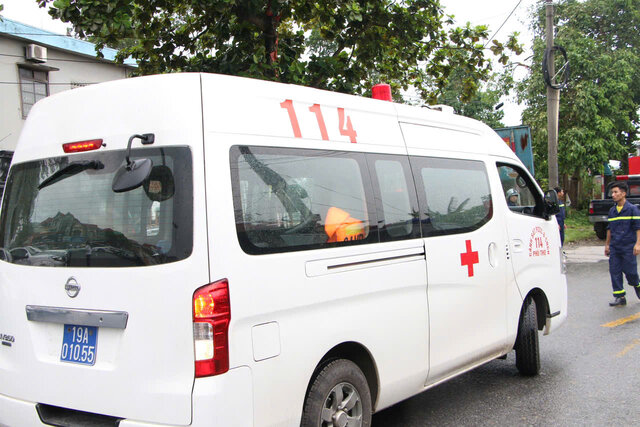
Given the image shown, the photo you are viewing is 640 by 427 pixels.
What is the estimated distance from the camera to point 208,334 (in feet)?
8.65

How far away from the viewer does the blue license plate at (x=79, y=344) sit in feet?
9.31

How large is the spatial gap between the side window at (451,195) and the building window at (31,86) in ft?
50.2

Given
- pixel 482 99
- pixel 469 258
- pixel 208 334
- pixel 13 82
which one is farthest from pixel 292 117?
pixel 482 99

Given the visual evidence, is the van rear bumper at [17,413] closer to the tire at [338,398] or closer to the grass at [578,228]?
the tire at [338,398]

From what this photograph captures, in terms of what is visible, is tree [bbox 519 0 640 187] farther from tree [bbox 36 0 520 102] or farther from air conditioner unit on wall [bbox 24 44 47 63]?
air conditioner unit on wall [bbox 24 44 47 63]

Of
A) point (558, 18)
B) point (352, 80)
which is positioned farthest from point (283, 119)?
point (558, 18)

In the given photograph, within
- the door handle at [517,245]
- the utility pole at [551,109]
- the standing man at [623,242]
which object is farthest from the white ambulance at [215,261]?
the utility pole at [551,109]

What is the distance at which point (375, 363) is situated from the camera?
11.5 feet

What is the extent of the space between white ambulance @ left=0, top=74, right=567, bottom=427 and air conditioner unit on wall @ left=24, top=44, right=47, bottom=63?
14.7 meters

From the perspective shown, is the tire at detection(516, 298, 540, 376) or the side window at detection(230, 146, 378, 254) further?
the tire at detection(516, 298, 540, 376)

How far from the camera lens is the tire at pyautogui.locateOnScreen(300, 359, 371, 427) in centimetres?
311

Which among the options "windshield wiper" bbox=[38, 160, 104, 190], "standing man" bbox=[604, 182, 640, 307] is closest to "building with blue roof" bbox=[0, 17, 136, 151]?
"standing man" bbox=[604, 182, 640, 307]

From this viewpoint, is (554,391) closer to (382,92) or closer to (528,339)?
(528,339)

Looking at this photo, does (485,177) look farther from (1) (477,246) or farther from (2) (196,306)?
(2) (196,306)
